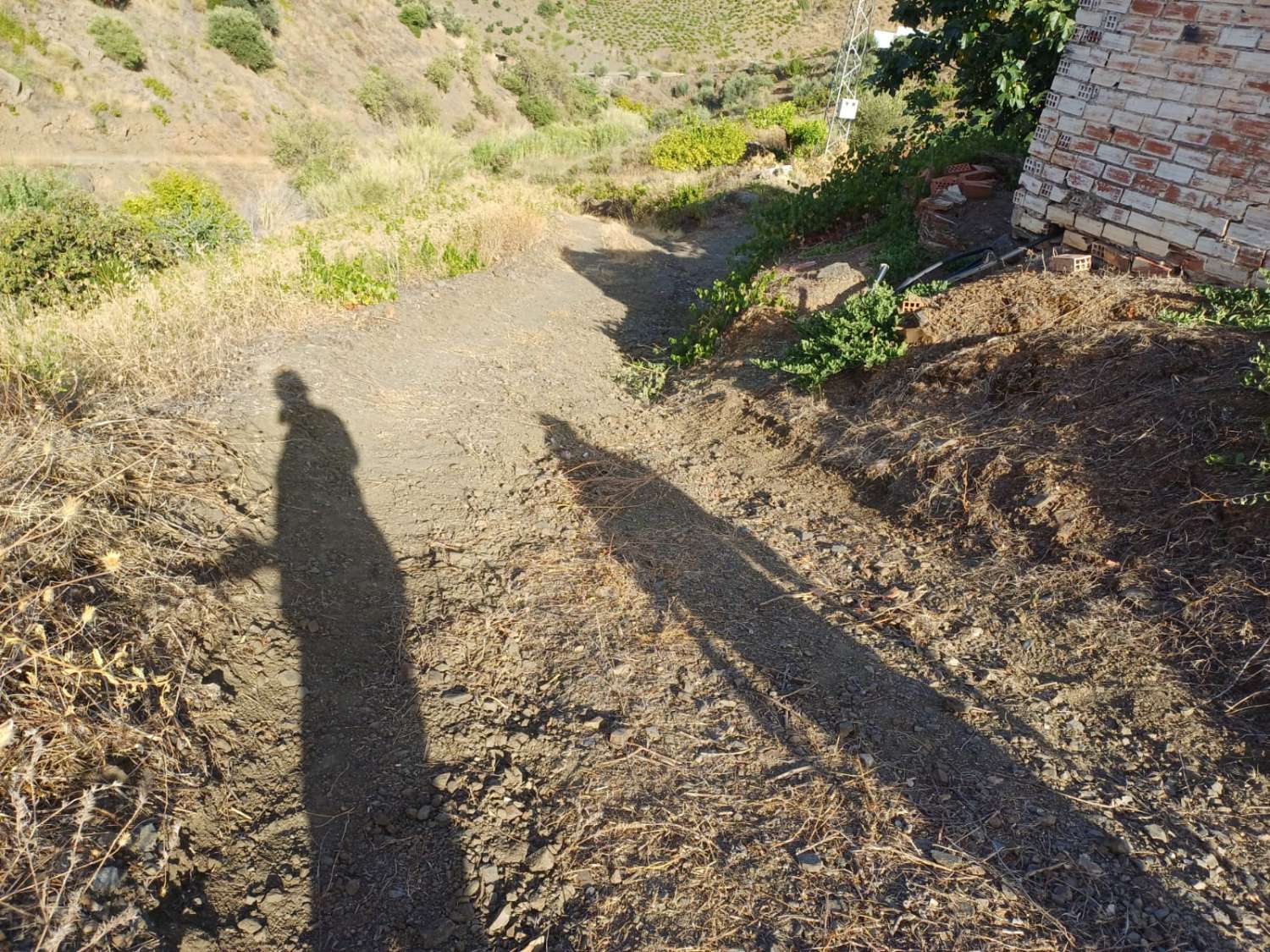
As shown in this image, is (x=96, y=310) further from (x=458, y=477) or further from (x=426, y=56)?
(x=426, y=56)

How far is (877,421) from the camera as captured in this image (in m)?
4.17

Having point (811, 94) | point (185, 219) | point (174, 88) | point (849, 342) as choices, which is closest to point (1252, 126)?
point (849, 342)

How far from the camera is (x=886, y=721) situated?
95.9 inches

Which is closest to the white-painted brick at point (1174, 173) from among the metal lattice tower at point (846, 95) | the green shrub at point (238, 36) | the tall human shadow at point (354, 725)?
the tall human shadow at point (354, 725)

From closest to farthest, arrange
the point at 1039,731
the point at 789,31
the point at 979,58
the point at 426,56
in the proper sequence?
the point at 1039,731 < the point at 979,58 < the point at 426,56 < the point at 789,31

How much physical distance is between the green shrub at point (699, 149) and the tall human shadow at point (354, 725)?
48.5 ft

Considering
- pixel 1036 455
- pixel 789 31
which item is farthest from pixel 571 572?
pixel 789 31

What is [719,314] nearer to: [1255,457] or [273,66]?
[1255,457]

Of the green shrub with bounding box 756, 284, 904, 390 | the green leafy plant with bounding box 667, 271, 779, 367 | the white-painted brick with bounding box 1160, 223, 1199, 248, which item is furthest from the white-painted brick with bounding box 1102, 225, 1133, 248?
the green leafy plant with bounding box 667, 271, 779, 367

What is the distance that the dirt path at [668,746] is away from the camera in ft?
6.18

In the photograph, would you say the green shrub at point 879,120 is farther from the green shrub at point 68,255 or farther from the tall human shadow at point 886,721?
the tall human shadow at point 886,721

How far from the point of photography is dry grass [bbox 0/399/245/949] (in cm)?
174

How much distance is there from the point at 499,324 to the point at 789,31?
40.3m

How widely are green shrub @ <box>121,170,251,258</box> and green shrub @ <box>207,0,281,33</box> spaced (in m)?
14.1
